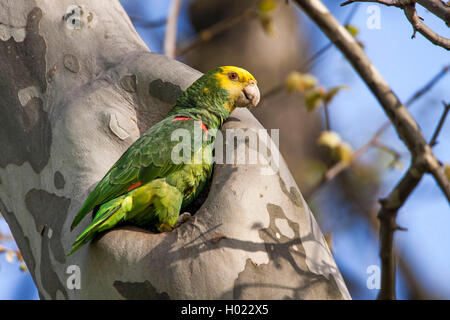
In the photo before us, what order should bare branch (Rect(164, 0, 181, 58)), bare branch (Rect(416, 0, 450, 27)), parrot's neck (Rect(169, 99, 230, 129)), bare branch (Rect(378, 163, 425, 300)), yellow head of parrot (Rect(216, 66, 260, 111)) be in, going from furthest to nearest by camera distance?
bare branch (Rect(164, 0, 181, 58)) < yellow head of parrot (Rect(216, 66, 260, 111)) < parrot's neck (Rect(169, 99, 230, 129)) < bare branch (Rect(378, 163, 425, 300)) < bare branch (Rect(416, 0, 450, 27))

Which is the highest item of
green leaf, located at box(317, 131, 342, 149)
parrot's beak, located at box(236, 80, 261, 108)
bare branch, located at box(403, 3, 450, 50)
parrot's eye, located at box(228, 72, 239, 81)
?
bare branch, located at box(403, 3, 450, 50)

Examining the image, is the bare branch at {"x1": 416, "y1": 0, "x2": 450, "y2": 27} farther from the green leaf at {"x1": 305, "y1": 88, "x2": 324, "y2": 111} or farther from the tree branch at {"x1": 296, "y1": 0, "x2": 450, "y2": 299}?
the green leaf at {"x1": 305, "y1": 88, "x2": 324, "y2": 111}

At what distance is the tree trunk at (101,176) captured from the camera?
7.48 feet

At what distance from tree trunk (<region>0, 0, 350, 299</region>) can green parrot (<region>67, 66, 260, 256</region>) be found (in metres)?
0.10

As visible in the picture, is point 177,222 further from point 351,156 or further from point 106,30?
point 351,156

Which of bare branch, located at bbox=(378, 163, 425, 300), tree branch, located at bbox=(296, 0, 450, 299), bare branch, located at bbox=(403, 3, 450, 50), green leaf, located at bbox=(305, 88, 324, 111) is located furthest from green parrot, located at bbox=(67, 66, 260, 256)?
bare branch, located at bbox=(403, 3, 450, 50)

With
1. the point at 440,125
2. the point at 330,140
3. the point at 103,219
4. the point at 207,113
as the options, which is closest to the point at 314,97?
the point at 330,140

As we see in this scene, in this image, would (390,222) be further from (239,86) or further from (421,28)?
(239,86)

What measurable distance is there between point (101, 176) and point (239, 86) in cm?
112

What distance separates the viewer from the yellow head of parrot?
331 cm

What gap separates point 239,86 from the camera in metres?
3.35

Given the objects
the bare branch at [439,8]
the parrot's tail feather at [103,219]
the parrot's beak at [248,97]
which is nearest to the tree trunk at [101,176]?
the parrot's tail feather at [103,219]

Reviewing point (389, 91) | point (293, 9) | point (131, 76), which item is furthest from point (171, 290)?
point (293, 9)

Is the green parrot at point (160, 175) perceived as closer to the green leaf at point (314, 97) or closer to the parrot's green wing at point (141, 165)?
the parrot's green wing at point (141, 165)
